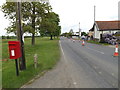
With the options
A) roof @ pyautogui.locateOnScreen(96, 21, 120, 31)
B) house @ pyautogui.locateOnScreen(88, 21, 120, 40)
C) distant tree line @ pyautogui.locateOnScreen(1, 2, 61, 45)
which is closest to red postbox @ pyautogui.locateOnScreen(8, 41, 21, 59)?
distant tree line @ pyautogui.locateOnScreen(1, 2, 61, 45)

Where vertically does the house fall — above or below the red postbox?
above

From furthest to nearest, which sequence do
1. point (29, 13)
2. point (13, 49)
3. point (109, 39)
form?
point (109, 39)
point (29, 13)
point (13, 49)

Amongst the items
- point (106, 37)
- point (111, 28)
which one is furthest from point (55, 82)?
point (111, 28)

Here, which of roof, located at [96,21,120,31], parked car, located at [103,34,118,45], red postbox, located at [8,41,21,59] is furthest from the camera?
roof, located at [96,21,120,31]

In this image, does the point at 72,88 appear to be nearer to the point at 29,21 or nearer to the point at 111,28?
the point at 29,21

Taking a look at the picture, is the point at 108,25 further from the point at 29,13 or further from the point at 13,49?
the point at 13,49

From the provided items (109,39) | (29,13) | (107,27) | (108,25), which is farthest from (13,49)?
(108,25)

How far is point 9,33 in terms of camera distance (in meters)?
17.6

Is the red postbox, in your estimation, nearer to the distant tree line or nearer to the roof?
the distant tree line

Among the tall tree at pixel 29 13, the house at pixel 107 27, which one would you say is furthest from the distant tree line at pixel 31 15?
the house at pixel 107 27

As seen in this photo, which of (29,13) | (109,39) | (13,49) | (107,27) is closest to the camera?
(13,49)

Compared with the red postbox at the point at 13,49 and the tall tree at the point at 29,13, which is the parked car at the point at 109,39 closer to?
the tall tree at the point at 29,13

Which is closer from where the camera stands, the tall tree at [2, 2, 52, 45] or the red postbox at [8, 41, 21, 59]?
the red postbox at [8, 41, 21, 59]

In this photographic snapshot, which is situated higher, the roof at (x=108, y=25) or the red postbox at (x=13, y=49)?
the roof at (x=108, y=25)
